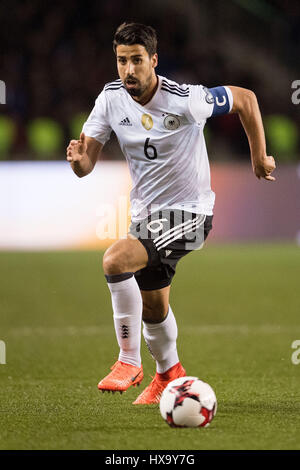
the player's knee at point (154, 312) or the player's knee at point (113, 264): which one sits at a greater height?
the player's knee at point (113, 264)

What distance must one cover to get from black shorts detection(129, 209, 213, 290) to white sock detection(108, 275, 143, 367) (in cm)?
13

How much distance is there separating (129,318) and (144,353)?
2.78 m

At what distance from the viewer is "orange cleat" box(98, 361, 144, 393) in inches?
196

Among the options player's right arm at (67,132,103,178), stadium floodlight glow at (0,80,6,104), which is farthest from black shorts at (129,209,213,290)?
stadium floodlight glow at (0,80,6,104)

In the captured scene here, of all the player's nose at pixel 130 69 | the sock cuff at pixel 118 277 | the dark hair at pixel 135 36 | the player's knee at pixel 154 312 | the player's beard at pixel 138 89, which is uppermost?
the dark hair at pixel 135 36

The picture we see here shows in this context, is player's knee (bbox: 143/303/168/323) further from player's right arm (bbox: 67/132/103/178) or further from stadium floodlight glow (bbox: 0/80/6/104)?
stadium floodlight glow (bbox: 0/80/6/104)

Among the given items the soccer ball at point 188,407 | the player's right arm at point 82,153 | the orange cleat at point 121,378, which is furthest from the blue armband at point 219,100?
the soccer ball at point 188,407

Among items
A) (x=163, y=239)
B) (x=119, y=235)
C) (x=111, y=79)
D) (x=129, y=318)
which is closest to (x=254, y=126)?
(x=163, y=239)

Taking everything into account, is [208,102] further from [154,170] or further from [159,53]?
[159,53]

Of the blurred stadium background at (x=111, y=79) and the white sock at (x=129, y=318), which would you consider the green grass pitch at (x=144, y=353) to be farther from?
the blurred stadium background at (x=111, y=79)

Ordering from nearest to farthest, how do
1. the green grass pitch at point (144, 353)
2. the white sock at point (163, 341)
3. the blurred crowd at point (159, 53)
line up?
the green grass pitch at point (144, 353) → the white sock at point (163, 341) → the blurred crowd at point (159, 53)

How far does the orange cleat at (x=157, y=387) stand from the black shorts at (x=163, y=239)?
57 cm

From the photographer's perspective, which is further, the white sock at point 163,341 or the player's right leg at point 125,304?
the white sock at point 163,341

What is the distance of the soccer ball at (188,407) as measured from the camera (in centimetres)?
447
